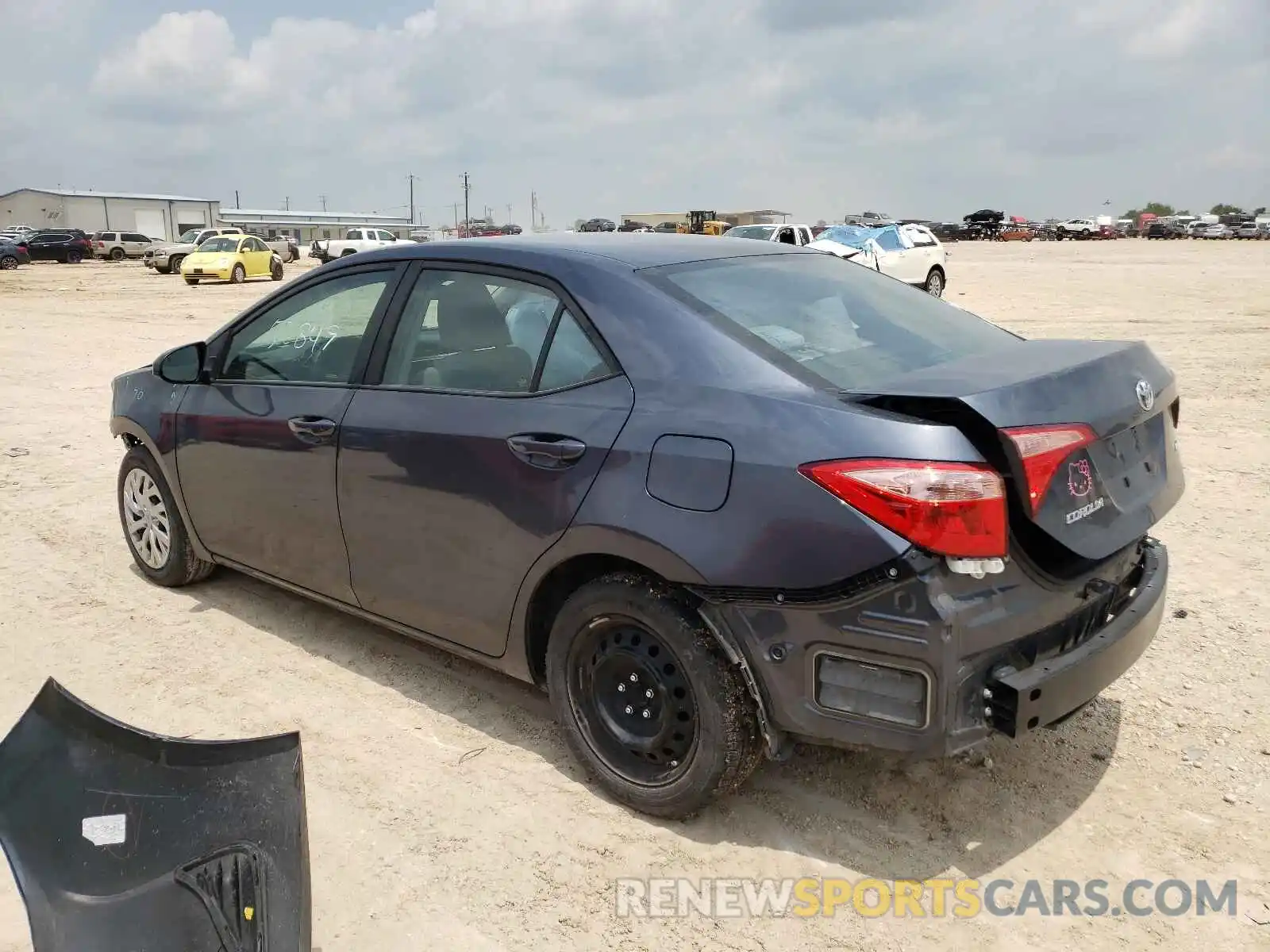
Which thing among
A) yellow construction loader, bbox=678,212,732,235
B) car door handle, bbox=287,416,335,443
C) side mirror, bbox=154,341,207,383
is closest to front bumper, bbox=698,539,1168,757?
car door handle, bbox=287,416,335,443

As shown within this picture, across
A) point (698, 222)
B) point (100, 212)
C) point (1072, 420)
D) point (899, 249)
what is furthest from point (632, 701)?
Result: point (100, 212)

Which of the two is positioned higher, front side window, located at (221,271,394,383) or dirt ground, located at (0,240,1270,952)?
front side window, located at (221,271,394,383)

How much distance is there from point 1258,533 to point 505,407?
4418 millimetres

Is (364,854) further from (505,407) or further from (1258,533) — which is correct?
(1258,533)

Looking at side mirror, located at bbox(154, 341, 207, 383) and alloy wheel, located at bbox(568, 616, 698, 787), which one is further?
side mirror, located at bbox(154, 341, 207, 383)

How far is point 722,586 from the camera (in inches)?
102

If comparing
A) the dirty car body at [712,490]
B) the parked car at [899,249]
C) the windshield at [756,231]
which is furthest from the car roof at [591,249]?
the windshield at [756,231]

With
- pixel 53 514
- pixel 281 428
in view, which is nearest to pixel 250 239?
pixel 53 514

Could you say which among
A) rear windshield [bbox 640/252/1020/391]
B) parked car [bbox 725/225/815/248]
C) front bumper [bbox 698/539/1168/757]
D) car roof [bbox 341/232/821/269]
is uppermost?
parked car [bbox 725/225/815/248]

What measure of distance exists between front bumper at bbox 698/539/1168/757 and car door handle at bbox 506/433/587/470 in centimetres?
59

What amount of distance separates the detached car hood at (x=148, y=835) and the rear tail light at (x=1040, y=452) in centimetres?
197

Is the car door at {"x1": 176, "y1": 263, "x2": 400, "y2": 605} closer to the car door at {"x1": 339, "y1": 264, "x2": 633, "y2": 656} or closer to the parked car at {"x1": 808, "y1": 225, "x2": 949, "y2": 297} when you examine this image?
the car door at {"x1": 339, "y1": 264, "x2": 633, "y2": 656}

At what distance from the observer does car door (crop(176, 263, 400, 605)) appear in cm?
373

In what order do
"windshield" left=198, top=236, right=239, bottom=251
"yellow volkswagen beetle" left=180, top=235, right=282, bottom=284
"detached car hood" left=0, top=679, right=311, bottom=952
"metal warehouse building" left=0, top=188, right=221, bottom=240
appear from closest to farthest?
"detached car hood" left=0, top=679, right=311, bottom=952, "yellow volkswagen beetle" left=180, top=235, right=282, bottom=284, "windshield" left=198, top=236, right=239, bottom=251, "metal warehouse building" left=0, top=188, right=221, bottom=240
